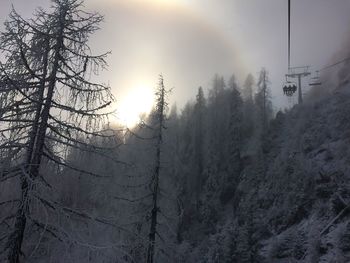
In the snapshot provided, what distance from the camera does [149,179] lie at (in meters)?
23.7

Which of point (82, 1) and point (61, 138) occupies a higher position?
point (82, 1)

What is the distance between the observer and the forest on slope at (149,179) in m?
8.33

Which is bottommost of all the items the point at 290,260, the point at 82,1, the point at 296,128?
the point at 290,260

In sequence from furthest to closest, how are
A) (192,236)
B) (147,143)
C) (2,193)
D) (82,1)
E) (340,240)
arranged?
(192,236)
(147,143)
(340,240)
(82,1)
(2,193)

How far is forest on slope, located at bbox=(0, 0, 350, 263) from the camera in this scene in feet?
27.3

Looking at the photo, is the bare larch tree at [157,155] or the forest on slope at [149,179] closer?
the forest on slope at [149,179]

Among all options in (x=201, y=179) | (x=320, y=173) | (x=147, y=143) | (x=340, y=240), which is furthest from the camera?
(x=201, y=179)

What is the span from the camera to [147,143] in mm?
24516

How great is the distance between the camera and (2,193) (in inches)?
332

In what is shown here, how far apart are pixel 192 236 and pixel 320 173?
26332mm

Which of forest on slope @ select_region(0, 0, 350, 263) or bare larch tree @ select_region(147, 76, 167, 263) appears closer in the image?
forest on slope @ select_region(0, 0, 350, 263)

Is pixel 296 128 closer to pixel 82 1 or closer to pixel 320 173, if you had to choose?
pixel 320 173

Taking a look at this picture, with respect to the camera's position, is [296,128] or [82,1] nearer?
[82,1]

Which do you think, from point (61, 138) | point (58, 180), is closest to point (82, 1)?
point (61, 138)
